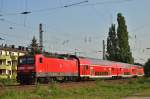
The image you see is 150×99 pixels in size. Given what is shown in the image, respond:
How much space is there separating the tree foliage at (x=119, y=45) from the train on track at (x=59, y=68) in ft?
77.1

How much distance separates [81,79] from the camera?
52.4 m

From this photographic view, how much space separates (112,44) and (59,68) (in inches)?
1886

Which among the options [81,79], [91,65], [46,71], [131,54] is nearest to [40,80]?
[46,71]

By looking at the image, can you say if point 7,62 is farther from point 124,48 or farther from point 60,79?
point 60,79

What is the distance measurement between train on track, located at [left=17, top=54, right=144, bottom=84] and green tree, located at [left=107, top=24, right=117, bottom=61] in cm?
2407

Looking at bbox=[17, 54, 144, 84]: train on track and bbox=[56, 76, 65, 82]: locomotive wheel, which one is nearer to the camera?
bbox=[17, 54, 144, 84]: train on track

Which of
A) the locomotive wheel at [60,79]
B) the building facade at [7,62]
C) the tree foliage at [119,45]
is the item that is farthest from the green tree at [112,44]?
the locomotive wheel at [60,79]

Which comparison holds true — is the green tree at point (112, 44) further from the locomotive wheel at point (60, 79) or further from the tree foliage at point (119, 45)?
the locomotive wheel at point (60, 79)

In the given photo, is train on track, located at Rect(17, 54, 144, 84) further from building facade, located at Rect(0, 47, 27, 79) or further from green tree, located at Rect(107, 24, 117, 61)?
building facade, located at Rect(0, 47, 27, 79)

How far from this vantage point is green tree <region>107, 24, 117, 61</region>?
296 feet

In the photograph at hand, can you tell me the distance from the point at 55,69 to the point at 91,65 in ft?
42.4

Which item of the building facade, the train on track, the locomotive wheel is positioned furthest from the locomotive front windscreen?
the building facade

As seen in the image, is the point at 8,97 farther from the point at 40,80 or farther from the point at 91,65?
the point at 91,65

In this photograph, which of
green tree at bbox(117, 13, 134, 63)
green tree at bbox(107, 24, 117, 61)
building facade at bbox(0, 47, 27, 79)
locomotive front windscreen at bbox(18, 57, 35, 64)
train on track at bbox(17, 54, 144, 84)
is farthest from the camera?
building facade at bbox(0, 47, 27, 79)
